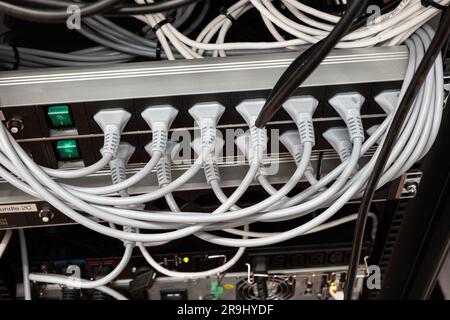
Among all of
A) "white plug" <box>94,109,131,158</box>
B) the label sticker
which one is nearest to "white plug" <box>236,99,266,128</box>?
"white plug" <box>94,109,131,158</box>

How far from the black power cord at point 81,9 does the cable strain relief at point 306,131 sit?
180mm

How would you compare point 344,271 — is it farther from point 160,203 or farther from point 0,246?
point 0,246

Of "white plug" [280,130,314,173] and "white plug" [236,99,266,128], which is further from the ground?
"white plug" [236,99,266,128]

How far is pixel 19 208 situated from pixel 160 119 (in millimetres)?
217

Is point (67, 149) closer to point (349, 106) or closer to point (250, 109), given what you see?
point (250, 109)

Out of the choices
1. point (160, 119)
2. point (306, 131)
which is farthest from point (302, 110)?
point (160, 119)

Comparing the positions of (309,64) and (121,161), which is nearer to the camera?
(309,64)

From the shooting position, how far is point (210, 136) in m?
0.55

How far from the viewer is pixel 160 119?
0.56 meters

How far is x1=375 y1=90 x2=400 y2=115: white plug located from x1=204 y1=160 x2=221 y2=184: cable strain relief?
19cm

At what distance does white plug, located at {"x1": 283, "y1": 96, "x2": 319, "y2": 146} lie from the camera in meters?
0.56

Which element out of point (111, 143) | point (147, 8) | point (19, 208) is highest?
point (147, 8)

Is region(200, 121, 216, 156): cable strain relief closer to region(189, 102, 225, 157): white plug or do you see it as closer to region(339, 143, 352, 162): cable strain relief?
region(189, 102, 225, 157): white plug

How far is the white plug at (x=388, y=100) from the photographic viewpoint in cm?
Answer: 57
